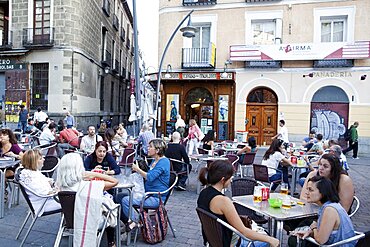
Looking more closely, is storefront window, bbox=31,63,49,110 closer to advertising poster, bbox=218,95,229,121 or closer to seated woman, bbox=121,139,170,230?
advertising poster, bbox=218,95,229,121

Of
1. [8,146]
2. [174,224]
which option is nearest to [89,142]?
[8,146]

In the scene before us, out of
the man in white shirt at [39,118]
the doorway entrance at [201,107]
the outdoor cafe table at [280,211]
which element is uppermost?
the doorway entrance at [201,107]

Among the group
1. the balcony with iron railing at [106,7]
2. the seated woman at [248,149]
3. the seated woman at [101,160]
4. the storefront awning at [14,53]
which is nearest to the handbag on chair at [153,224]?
the seated woman at [101,160]

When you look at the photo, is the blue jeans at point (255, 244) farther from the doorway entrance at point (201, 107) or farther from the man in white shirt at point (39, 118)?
the man in white shirt at point (39, 118)

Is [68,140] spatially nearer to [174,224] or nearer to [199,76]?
[174,224]

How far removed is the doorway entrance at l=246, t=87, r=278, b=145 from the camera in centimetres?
1617

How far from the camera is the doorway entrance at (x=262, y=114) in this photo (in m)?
16.2

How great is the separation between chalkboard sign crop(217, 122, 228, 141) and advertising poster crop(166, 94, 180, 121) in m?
2.46

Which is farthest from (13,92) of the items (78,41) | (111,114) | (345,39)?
(345,39)

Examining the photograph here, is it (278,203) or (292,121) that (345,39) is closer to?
(292,121)

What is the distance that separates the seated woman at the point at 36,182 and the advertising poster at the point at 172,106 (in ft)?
42.2

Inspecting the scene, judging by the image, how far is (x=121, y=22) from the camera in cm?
3133

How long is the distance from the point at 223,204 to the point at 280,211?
91cm

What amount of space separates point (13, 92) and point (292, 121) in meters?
15.2
